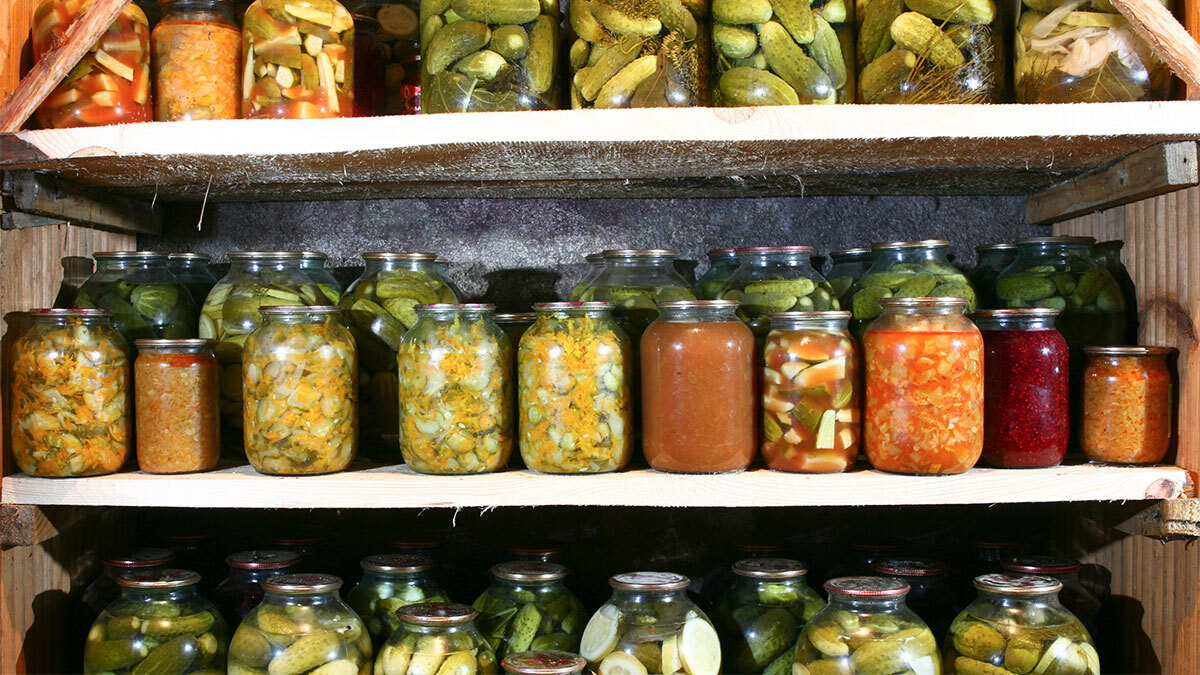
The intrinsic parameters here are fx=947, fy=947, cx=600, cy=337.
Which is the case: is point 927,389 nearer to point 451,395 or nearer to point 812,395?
point 812,395

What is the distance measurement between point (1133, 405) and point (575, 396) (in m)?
0.63

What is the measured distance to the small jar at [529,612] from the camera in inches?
45.2

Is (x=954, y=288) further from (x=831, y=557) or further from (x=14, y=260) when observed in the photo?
(x=14, y=260)

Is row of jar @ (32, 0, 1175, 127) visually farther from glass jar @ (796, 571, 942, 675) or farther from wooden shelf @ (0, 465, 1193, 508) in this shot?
glass jar @ (796, 571, 942, 675)

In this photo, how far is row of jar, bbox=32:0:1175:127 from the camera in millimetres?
1067

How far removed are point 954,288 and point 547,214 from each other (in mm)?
596

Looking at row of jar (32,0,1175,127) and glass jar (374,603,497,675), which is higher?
row of jar (32,0,1175,127)

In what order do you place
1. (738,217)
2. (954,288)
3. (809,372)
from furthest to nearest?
1. (738,217)
2. (954,288)
3. (809,372)

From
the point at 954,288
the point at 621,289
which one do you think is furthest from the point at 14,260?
the point at 954,288

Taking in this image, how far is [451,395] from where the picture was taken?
105cm

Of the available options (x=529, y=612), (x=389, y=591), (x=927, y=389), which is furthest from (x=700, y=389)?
(x=389, y=591)

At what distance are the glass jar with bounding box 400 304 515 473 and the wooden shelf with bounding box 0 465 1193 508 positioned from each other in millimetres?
23

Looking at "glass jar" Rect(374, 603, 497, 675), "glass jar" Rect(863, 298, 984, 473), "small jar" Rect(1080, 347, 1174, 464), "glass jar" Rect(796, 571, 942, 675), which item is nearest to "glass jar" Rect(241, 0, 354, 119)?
"glass jar" Rect(374, 603, 497, 675)

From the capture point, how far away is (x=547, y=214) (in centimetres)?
143
